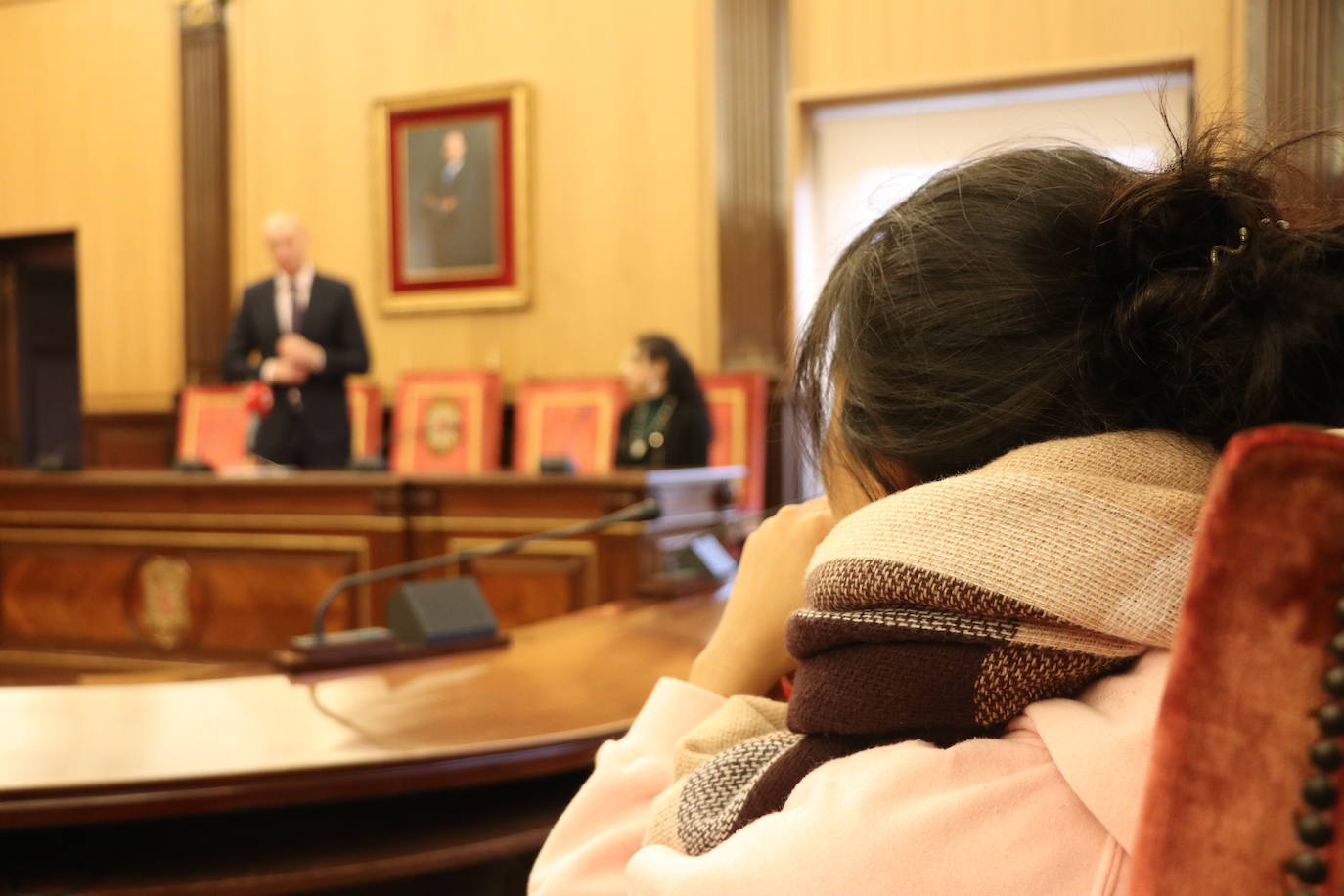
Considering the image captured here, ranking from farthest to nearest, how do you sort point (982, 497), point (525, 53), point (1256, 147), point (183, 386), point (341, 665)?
point (183, 386)
point (525, 53)
point (341, 665)
point (1256, 147)
point (982, 497)

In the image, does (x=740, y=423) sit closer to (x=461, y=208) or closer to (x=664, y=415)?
(x=664, y=415)

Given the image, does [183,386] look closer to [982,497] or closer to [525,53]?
[525,53]

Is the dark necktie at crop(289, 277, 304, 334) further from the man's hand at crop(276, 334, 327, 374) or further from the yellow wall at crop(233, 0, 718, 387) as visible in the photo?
the yellow wall at crop(233, 0, 718, 387)

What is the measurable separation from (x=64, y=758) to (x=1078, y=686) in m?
1.01

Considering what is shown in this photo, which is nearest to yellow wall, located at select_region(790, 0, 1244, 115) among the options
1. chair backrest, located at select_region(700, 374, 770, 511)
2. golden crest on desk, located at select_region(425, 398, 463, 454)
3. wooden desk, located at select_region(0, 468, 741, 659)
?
chair backrest, located at select_region(700, 374, 770, 511)

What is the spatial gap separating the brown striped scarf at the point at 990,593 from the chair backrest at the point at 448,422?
6.15 metres

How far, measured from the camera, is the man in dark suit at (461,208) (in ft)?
23.9

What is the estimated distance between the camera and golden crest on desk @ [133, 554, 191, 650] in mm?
4477

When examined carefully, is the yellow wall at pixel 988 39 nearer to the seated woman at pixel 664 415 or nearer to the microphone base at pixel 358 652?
the seated woman at pixel 664 415

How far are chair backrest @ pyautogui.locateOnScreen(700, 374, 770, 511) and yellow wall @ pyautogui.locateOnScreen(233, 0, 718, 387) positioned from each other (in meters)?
0.63

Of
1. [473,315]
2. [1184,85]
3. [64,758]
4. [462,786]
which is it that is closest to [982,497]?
[462,786]

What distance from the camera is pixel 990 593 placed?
60cm

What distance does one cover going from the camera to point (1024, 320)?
2.32ft

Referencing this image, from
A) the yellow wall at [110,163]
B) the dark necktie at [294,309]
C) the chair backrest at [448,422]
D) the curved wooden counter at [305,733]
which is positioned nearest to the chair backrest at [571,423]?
the chair backrest at [448,422]
